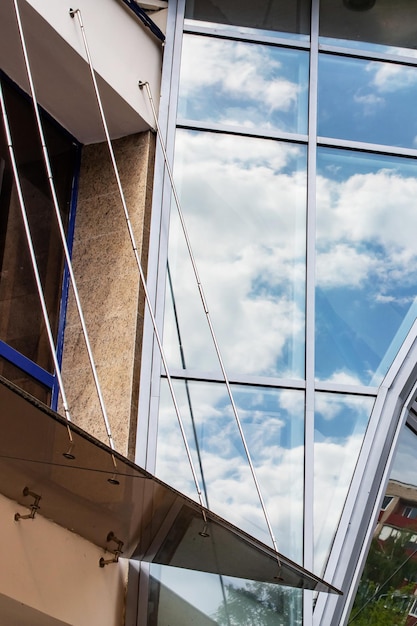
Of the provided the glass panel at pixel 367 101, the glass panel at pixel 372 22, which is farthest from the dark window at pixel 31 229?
the glass panel at pixel 372 22

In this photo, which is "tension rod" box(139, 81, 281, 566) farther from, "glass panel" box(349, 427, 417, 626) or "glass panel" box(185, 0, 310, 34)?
"glass panel" box(349, 427, 417, 626)

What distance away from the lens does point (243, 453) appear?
7219 mm

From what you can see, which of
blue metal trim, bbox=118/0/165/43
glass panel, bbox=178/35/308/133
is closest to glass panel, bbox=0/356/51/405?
glass panel, bbox=178/35/308/133

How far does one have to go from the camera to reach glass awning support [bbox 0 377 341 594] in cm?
479

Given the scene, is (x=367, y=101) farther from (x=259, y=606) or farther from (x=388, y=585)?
(x=259, y=606)

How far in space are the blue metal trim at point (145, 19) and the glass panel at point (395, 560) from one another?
3.87 meters

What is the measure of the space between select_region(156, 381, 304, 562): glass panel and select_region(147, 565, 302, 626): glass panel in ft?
1.04

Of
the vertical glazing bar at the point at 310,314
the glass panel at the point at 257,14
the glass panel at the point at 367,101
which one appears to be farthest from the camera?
the glass panel at the point at 257,14

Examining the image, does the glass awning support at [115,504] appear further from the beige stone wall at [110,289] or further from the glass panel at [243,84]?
the glass panel at [243,84]

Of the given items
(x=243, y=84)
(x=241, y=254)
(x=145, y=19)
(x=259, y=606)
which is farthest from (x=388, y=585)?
(x=145, y=19)

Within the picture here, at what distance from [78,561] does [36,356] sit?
185 centimetres

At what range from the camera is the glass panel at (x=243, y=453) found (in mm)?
7035

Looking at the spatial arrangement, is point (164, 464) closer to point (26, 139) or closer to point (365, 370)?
point (365, 370)

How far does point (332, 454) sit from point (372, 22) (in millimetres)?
3945
